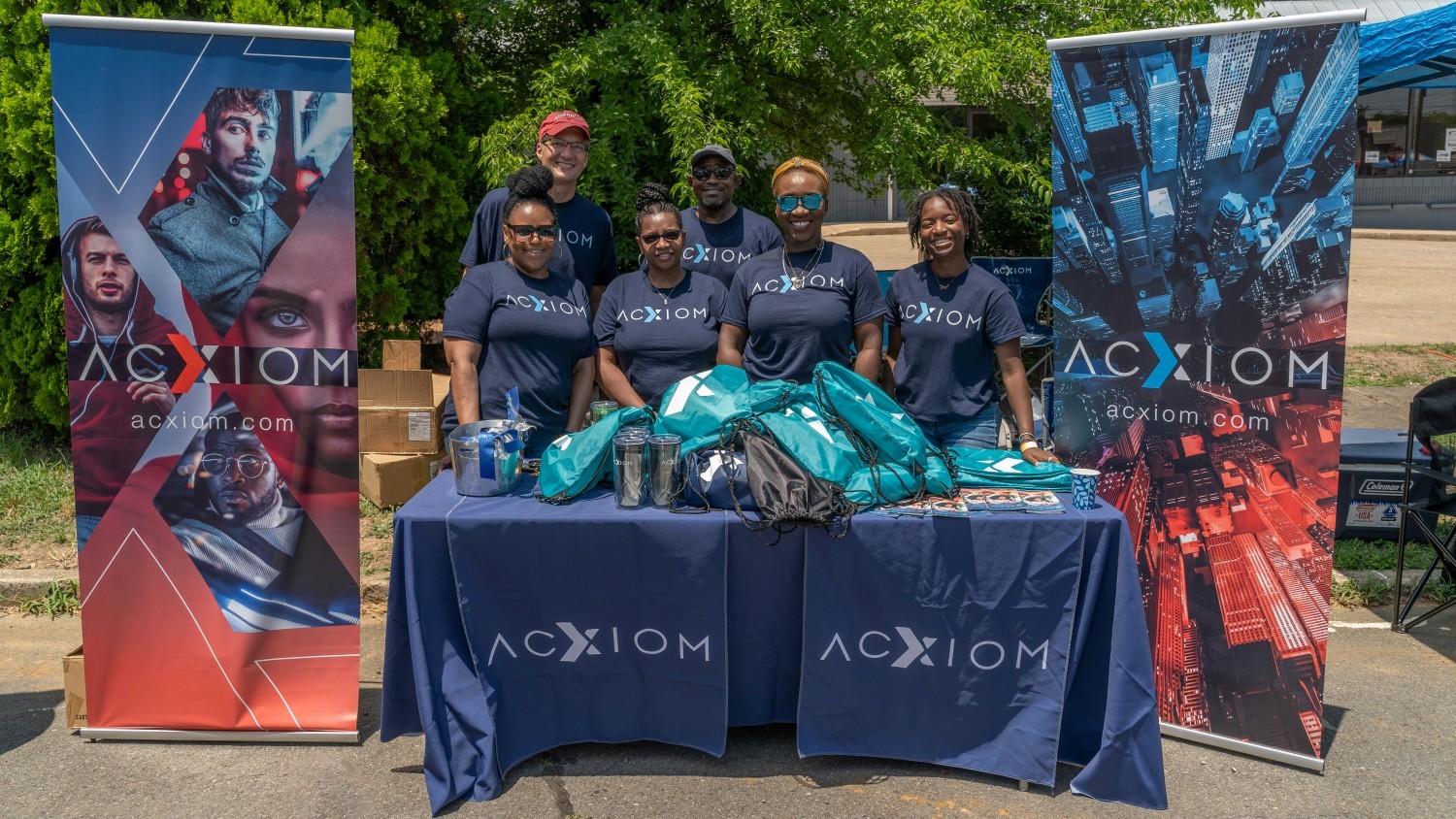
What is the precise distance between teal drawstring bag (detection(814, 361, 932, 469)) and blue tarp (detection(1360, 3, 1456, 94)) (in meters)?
4.72

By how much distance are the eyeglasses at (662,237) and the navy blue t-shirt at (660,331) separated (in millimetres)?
196

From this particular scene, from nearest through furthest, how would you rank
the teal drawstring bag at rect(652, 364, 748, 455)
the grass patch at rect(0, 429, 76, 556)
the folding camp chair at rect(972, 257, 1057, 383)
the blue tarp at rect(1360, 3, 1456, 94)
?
the teal drawstring bag at rect(652, 364, 748, 455)
the grass patch at rect(0, 429, 76, 556)
the blue tarp at rect(1360, 3, 1456, 94)
the folding camp chair at rect(972, 257, 1057, 383)

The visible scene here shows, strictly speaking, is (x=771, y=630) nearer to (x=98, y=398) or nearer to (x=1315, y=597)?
(x=1315, y=597)

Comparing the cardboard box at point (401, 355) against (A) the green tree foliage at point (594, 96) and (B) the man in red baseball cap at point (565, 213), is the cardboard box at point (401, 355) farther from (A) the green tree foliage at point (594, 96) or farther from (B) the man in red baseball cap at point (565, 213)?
(B) the man in red baseball cap at point (565, 213)

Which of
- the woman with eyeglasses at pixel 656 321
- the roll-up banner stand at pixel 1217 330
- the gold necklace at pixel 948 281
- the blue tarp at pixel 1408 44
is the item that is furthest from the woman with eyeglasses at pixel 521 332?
the blue tarp at pixel 1408 44

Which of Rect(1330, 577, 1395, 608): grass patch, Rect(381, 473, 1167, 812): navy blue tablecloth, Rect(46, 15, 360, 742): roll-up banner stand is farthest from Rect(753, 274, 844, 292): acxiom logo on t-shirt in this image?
Rect(1330, 577, 1395, 608): grass patch

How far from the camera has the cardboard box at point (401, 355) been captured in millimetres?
6227

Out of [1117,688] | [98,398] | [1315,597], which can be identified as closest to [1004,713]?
[1117,688]

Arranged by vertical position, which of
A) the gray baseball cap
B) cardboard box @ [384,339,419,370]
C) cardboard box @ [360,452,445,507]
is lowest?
cardboard box @ [360,452,445,507]

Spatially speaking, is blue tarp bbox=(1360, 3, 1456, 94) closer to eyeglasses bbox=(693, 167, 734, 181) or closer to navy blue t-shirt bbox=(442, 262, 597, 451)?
eyeglasses bbox=(693, 167, 734, 181)

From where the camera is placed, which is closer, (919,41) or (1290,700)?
(1290,700)

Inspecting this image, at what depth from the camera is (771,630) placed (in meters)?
3.82

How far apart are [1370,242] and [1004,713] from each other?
20.3 metres

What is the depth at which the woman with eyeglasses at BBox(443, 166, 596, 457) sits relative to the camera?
13.9ft
